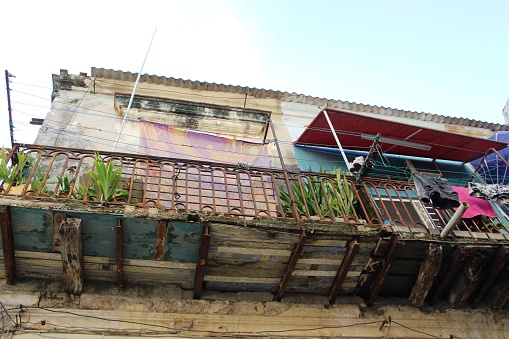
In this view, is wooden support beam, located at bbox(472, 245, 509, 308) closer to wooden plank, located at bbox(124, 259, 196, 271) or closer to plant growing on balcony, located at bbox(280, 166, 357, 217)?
plant growing on balcony, located at bbox(280, 166, 357, 217)

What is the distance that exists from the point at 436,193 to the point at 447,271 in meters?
1.13

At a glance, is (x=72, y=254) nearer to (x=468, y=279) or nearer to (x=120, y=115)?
(x=120, y=115)

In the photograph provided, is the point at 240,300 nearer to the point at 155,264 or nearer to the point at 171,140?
the point at 155,264

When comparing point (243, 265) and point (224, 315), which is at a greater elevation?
point (243, 265)

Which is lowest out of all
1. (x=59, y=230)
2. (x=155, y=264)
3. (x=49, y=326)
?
(x=49, y=326)

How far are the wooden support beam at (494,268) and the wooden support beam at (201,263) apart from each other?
13.3 ft

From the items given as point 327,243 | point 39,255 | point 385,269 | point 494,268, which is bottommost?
point 39,255

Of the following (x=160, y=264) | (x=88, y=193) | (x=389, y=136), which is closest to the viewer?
(x=88, y=193)

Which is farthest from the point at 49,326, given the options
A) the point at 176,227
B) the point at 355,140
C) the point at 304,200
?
the point at 355,140

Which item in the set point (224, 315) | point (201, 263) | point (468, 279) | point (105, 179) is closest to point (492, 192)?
point (468, 279)

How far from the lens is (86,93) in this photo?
9.04 meters

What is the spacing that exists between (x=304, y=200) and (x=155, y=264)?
2.15 m

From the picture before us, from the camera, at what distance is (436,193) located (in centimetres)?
607

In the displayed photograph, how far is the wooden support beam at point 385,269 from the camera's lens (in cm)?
536
